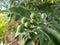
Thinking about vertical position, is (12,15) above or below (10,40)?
above

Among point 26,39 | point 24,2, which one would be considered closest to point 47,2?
point 24,2

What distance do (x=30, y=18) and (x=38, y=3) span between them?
472 mm

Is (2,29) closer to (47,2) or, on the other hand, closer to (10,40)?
(10,40)

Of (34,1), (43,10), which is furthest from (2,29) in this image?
(34,1)

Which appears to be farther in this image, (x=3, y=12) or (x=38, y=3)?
(x=38, y=3)

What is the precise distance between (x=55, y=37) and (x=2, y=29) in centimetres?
29

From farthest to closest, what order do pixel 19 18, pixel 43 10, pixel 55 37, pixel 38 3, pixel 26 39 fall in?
pixel 38 3 → pixel 43 10 → pixel 19 18 → pixel 26 39 → pixel 55 37

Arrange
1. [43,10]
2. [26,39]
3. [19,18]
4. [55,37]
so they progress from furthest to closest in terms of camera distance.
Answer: [43,10] < [19,18] < [26,39] < [55,37]

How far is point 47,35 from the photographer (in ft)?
2.40

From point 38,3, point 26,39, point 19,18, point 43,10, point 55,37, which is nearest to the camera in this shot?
point 55,37

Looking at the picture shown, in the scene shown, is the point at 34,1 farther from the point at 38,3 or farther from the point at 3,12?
the point at 3,12

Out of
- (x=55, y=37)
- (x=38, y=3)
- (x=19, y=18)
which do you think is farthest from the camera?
(x=38, y=3)

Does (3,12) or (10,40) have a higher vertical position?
(3,12)

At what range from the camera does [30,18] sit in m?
0.88
